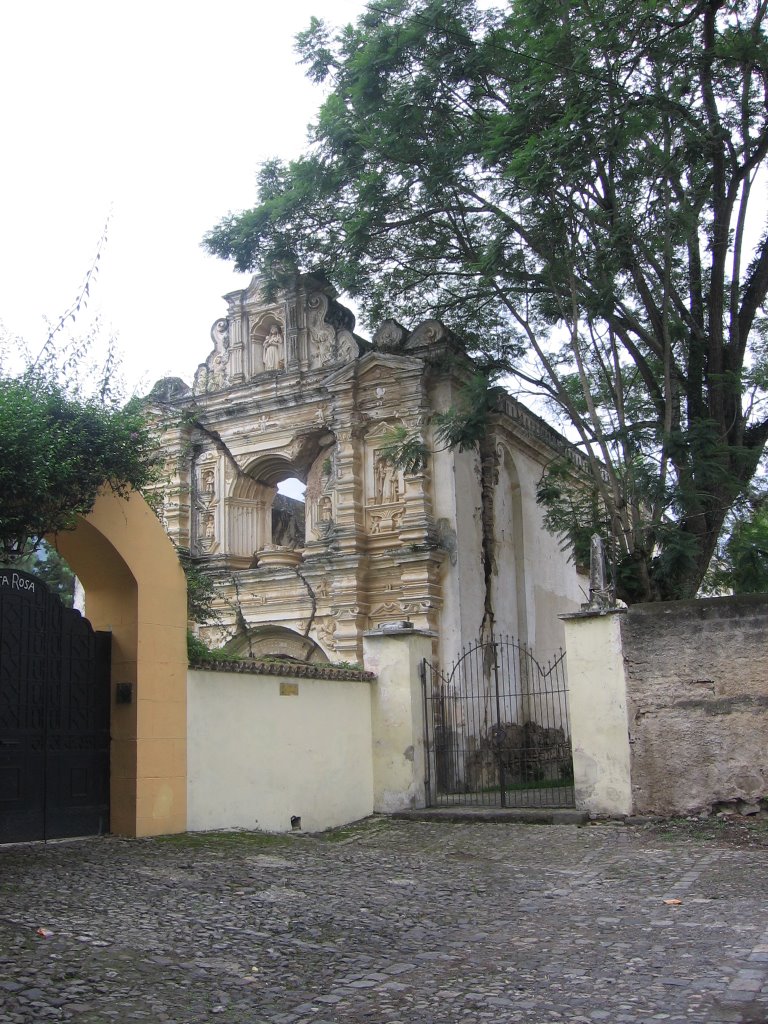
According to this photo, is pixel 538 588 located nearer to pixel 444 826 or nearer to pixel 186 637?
pixel 444 826

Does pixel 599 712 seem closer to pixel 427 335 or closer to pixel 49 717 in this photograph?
pixel 49 717

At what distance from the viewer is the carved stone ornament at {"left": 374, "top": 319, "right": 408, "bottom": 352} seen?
17.4m

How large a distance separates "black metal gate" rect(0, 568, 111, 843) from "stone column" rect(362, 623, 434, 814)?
397 cm

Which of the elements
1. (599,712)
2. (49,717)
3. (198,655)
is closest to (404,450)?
(599,712)

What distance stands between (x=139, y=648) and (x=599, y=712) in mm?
4945

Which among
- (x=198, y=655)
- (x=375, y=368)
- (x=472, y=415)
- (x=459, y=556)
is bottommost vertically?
(x=198, y=655)

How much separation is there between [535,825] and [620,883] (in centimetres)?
313

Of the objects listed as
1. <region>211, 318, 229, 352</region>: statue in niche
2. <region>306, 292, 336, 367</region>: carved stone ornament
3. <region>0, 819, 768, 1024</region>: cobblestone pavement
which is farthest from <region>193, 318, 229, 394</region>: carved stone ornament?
<region>0, 819, 768, 1024</region>: cobblestone pavement

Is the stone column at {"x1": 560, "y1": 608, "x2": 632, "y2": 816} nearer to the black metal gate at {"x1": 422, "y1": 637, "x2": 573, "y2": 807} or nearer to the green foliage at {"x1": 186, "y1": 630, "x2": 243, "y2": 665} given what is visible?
the black metal gate at {"x1": 422, "y1": 637, "x2": 573, "y2": 807}

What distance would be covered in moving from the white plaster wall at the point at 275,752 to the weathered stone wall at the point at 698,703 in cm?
313

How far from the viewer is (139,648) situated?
8852mm

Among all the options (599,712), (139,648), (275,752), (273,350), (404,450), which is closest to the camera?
(139,648)

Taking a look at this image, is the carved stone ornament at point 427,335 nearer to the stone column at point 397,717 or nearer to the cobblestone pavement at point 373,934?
the stone column at point 397,717

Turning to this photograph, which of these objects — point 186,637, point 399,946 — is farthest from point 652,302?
point 399,946
